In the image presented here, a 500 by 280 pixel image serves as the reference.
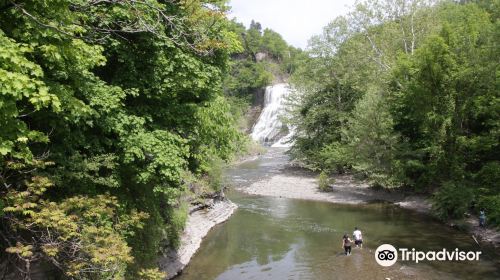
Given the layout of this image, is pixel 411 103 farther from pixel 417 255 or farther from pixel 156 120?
pixel 156 120

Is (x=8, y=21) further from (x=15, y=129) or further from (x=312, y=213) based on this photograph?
(x=312, y=213)

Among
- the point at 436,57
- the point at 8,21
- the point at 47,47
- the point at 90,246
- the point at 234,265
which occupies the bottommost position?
the point at 234,265

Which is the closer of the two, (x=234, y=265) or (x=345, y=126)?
(x=234, y=265)

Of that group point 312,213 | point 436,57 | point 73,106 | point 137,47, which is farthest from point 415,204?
point 73,106

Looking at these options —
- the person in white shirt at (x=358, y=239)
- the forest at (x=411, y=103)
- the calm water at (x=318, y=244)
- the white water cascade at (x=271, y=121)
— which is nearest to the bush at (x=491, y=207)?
the forest at (x=411, y=103)

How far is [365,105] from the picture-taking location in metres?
34.6

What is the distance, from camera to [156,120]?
14141 millimetres

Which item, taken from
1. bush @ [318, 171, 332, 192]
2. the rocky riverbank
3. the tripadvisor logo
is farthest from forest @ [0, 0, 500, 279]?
the tripadvisor logo

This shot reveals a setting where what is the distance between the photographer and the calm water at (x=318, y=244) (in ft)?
59.8

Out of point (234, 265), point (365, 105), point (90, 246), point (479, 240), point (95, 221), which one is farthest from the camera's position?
point (365, 105)

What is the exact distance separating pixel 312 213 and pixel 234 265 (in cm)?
1158

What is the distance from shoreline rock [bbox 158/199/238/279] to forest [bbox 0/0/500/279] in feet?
2.70

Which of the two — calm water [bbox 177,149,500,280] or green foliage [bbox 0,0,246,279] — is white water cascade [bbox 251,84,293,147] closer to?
calm water [bbox 177,149,500,280]

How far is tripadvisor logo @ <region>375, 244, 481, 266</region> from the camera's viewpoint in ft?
63.6
